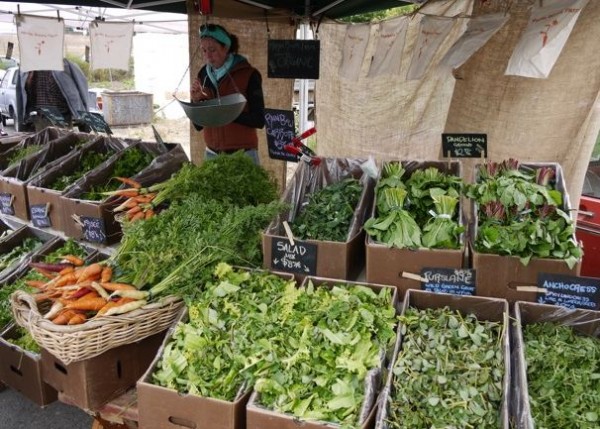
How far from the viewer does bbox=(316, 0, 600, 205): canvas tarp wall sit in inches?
143

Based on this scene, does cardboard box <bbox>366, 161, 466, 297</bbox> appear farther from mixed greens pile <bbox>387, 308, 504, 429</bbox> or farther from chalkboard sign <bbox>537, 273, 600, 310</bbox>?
chalkboard sign <bbox>537, 273, 600, 310</bbox>

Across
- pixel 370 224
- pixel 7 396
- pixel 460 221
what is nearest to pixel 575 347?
pixel 460 221

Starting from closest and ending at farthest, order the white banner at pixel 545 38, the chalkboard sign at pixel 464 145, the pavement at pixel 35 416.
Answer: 1. the white banner at pixel 545 38
2. the chalkboard sign at pixel 464 145
3. the pavement at pixel 35 416

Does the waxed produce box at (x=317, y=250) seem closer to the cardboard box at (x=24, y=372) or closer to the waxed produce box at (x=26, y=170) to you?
the cardboard box at (x=24, y=372)

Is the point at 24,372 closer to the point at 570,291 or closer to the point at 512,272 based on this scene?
the point at 512,272

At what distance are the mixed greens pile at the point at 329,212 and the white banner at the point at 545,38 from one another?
1.08 meters

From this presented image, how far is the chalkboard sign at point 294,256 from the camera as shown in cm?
235

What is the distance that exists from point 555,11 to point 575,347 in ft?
5.85

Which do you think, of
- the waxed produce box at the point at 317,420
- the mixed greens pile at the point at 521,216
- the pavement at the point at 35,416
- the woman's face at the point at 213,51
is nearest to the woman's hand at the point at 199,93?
the woman's face at the point at 213,51

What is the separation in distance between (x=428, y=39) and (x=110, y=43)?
12.8ft

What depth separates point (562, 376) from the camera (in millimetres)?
1813

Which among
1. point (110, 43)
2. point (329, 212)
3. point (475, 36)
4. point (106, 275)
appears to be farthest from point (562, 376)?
point (110, 43)

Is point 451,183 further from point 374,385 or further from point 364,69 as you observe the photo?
point 364,69

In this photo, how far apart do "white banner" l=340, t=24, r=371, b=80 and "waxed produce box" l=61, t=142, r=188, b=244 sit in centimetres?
151
